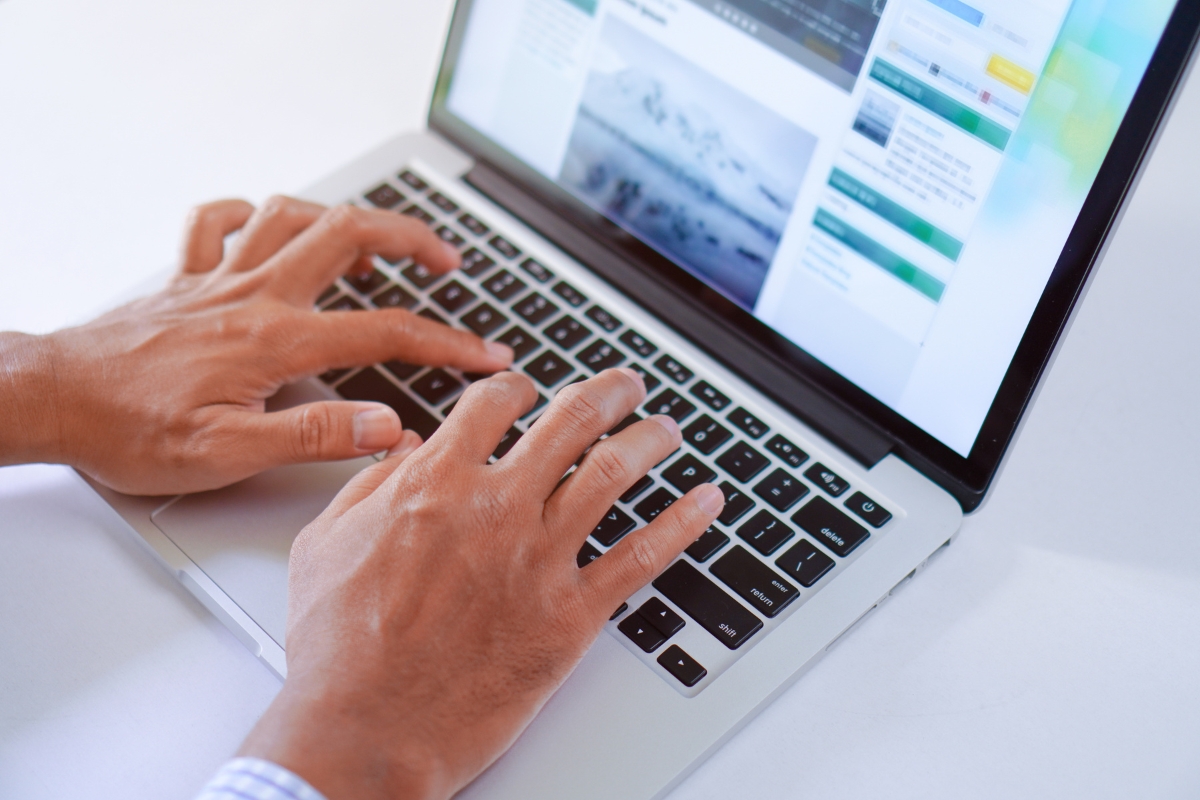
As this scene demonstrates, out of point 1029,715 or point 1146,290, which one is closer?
point 1029,715

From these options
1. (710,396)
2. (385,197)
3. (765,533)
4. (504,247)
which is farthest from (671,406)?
(385,197)

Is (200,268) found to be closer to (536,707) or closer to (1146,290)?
(536,707)

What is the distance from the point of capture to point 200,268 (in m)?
0.89

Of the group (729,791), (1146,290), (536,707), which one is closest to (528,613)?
(536,707)

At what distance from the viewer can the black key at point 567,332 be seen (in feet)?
2.77

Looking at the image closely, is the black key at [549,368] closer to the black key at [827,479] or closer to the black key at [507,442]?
the black key at [507,442]

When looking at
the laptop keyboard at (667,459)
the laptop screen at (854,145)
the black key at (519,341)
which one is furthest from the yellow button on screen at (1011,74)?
the black key at (519,341)

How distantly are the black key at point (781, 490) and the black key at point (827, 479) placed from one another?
0.01 m

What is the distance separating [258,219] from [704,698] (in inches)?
21.6

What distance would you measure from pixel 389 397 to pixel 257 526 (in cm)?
14

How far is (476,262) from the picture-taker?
91 cm

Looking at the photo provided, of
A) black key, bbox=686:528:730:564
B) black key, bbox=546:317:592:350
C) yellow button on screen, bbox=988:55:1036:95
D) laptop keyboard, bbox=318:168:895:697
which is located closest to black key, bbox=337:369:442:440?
laptop keyboard, bbox=318:168:895:697

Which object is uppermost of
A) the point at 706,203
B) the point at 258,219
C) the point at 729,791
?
the point at 706,203

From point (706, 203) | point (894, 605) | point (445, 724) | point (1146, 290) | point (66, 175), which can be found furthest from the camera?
point (66, 175)
